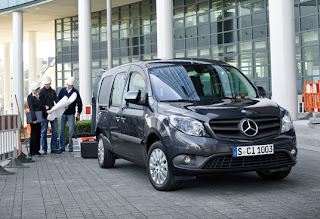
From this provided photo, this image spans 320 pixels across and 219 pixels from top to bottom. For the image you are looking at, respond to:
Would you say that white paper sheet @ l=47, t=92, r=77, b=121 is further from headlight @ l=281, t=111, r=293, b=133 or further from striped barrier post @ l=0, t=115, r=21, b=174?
headlight @ l=281, t=111, r=293, b=133

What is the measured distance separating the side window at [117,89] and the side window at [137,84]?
0.35m

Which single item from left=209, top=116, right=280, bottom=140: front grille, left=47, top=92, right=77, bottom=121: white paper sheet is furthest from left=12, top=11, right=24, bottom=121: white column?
left=209, top=116, right=280, bottom=140: front grille

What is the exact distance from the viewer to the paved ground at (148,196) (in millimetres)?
5426

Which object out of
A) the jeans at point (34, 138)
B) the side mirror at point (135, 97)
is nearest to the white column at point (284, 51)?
the jeans at point (34, 138)

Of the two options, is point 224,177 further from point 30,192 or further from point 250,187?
point 30,192

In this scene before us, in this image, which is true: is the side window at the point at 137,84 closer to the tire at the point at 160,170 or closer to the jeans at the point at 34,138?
the tire at the point at 160,170

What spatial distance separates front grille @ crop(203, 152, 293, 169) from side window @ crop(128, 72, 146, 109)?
1781 millimetres

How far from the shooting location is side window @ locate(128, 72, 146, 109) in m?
7.73

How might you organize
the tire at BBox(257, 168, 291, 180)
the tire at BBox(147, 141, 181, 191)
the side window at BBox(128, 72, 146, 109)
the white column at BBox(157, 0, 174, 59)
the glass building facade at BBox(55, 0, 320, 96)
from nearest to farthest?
the tire at BBox(147, 141, 181, 191) → the tire at BBox(257, 168, 291, 180) → the side window at BBox(128, 72, 146, 109) → the white column at BBox(157, 0, 174, 59) → the glass building facade at BBox(55, 0, 320, 96)

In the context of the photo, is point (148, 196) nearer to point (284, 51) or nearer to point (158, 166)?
point (158, 166)

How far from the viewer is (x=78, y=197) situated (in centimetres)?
659

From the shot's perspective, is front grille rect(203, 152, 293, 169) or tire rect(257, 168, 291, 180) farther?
tire rect(257, 168, 291, 180)

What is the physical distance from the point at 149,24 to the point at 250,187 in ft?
96.3

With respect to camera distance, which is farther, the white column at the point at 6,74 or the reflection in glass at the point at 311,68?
the white column at the point at 6,74
